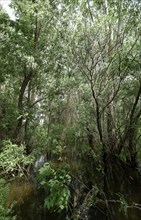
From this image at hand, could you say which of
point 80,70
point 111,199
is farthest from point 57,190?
point 80,70

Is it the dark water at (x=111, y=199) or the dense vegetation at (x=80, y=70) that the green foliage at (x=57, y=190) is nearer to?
the dark water at (x=111, y=199)

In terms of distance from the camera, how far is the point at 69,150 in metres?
18.7

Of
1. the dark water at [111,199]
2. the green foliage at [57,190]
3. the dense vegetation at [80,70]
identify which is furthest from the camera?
the dense vegetation at [80,70]

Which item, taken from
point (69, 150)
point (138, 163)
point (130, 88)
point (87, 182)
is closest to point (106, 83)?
point (130, 88)

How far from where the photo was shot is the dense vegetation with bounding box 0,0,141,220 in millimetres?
8383

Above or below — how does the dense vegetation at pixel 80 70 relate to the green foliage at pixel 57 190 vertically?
above

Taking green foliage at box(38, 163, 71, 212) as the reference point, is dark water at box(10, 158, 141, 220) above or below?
below

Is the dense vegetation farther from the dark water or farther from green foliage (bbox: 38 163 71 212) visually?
green foliage (bbox: 38 163 71 212)

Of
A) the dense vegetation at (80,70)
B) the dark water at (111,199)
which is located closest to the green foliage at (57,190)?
the dark water at (111,199)

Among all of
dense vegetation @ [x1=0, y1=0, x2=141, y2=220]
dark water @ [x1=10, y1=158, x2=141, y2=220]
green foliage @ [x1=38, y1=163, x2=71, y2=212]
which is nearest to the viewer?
green foliage @ [x1=38, y1=163, x2=71, y2=212]

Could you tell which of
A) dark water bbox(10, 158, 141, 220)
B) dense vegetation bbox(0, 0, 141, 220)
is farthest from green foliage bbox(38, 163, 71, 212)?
dense vegetation bbox(0, 0, 141, 220)

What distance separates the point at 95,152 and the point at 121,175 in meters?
1.70

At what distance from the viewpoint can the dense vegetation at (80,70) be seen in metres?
8.38

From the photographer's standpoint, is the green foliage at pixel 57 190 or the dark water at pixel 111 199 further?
the dark water at pixel 111 199
